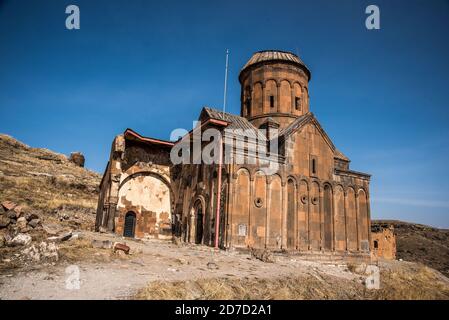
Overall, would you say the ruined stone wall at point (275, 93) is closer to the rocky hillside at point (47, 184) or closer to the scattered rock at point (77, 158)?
the rocky hillside at point (47, 184)

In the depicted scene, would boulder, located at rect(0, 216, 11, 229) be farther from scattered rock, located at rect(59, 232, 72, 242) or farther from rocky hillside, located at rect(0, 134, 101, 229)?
rocky hillside, located at rect(0, 134, 101, 229)

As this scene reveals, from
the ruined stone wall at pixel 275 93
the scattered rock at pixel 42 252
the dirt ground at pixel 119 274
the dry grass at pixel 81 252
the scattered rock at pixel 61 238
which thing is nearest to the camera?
the dirt ground at pixel 119 274

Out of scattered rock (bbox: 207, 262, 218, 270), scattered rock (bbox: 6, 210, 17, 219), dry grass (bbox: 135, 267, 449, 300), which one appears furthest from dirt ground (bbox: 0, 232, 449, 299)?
scattered rock (bbox: 6, 210, 17, 219)

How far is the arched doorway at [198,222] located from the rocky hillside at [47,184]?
7.86 m

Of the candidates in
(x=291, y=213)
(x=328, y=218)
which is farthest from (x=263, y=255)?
(x=328, y=218)

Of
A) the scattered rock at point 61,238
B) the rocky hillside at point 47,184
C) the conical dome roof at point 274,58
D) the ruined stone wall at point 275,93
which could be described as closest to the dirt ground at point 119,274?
the scattered rock at point 61,238

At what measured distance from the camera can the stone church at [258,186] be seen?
43.5ft

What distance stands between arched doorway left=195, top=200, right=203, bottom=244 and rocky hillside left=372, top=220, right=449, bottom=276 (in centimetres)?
2880

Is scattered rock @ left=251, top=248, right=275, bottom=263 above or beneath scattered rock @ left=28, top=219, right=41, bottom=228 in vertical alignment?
beneath

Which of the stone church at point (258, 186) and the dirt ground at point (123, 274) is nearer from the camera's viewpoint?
the dirt ground at point (123, 274)

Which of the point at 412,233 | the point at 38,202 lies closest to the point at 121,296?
→ the point at 38,202

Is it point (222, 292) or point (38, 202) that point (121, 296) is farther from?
point (38, 202)

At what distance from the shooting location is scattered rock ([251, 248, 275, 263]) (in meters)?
11.2
